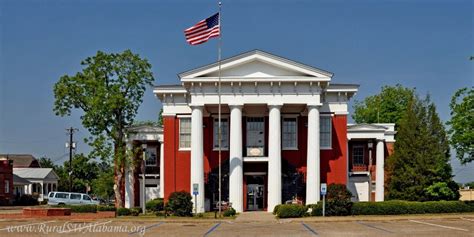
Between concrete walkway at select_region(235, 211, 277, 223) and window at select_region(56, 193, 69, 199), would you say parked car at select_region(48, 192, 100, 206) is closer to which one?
window at select_region(56, 193, 69, 199)

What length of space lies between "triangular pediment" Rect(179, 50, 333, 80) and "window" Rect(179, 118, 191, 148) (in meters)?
5.59

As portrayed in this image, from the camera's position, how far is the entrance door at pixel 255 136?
53.4 meters

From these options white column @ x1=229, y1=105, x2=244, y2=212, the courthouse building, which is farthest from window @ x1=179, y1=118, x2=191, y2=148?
white column @ x1=229, y1=105, x2=244, y2=212

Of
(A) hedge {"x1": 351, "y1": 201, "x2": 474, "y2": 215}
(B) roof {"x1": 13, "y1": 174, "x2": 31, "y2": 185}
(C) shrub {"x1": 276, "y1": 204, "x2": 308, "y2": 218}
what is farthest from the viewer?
(B) roof {"x1": 13, "y1": 174, "x2": 31, "y2": 185}

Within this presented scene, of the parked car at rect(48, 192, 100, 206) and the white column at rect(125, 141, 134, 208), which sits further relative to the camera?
the parked car at rect(48, 192, 100, 206)

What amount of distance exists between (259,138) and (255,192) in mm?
4449

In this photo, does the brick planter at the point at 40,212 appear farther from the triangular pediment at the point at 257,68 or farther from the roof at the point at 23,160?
the roof at the point at 23,160

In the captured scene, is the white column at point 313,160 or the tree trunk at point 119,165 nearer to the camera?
the white column at point 313,160

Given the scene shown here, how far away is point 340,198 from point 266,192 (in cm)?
901

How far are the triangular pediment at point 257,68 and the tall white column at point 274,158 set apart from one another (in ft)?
9.45

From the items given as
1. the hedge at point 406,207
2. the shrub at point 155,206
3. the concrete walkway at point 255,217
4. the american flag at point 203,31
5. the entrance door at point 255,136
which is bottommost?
the concrete walkway at point 255,217

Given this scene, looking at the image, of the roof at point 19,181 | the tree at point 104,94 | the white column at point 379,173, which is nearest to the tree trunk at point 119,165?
the tree at point 104,94

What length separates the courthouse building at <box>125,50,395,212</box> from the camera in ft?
165

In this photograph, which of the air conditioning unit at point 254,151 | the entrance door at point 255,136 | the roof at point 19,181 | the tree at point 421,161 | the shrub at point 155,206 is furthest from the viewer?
the roof at point 19,181
